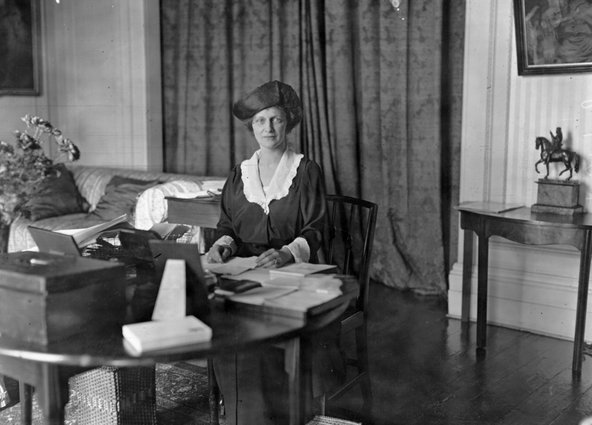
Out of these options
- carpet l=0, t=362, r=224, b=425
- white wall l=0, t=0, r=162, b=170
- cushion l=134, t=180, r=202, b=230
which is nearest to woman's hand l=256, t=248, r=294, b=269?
carpet l=0, t=362, r=224, b=425

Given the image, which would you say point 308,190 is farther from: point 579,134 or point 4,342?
point 579,134

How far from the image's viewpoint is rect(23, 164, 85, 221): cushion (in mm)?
5578

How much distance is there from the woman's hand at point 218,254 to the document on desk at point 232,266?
0.12ft

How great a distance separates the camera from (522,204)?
421 centimetres

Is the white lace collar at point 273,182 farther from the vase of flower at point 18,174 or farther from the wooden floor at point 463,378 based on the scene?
the wooden floor at point 463,378

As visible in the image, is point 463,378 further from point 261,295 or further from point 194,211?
point 261,295

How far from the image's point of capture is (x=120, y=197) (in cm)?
547

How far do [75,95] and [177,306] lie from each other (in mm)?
5236

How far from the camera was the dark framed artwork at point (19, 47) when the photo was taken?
245 inches

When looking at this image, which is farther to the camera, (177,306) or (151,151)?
(151,151)

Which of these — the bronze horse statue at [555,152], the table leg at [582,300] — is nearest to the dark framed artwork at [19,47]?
the bronze horse statue at [555,152]

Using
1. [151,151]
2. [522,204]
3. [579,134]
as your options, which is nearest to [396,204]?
[522,204]

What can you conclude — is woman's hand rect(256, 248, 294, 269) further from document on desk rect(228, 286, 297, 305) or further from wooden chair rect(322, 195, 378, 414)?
wooden chair rect(322, 195, 378, 414)

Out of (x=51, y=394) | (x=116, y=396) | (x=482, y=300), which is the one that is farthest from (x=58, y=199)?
(x=51, y=394)
